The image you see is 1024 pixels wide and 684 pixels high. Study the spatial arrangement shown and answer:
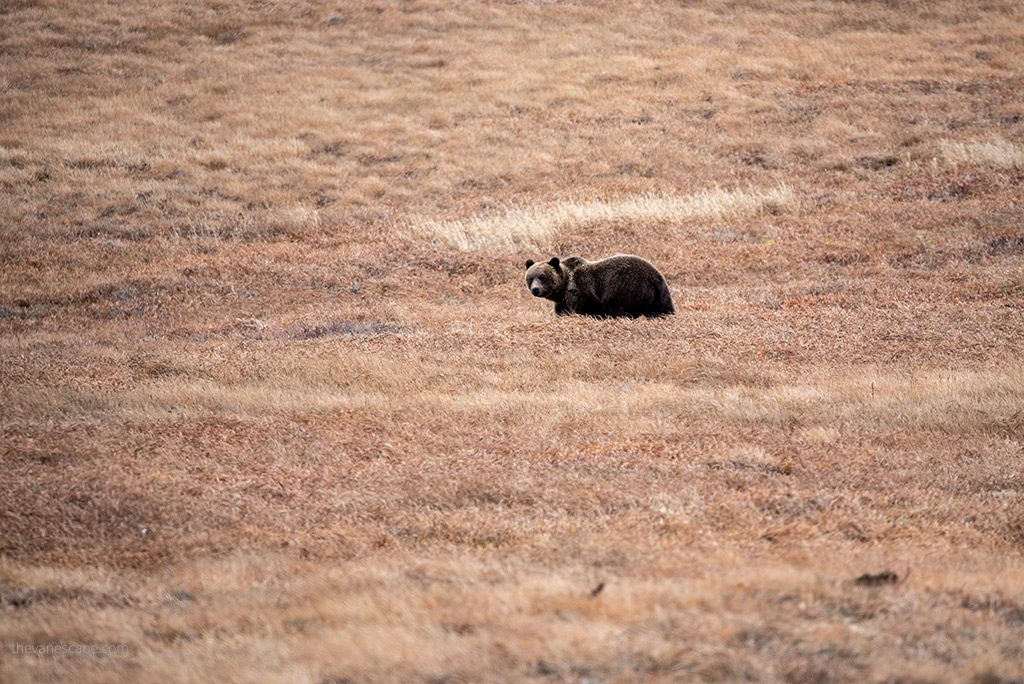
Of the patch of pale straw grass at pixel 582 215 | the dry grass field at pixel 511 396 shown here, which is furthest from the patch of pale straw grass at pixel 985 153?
the patch of pale straw grass at pixel 582 215

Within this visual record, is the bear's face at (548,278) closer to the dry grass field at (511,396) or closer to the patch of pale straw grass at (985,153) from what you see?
the dry grass field at (511,396)

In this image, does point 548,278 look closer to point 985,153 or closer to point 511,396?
point 511,396

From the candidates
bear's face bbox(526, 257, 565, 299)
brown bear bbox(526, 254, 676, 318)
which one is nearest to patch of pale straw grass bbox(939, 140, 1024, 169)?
brown bear bbox(526, 254, 676, 318)

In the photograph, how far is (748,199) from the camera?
25422 millimetres

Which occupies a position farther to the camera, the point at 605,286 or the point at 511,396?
the point at 605,286

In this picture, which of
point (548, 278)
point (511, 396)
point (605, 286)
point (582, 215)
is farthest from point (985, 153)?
point (511, 396)

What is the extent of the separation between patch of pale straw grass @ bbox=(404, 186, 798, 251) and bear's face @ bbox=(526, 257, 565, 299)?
6.98 metres

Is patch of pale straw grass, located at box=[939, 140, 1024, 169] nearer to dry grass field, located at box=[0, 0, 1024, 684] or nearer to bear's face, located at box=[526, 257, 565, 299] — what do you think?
dry grass field, located at box=[0, 0, 1024, 684]

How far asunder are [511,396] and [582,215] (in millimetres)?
13227

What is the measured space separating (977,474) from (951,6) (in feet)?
165

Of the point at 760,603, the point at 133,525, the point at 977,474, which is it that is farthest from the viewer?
the point at 977,474

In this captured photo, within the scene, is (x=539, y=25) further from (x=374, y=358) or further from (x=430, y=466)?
(x=430, y=466)

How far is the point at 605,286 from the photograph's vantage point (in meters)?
15.4

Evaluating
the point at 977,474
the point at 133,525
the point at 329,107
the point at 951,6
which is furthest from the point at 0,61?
the point at 951,6
